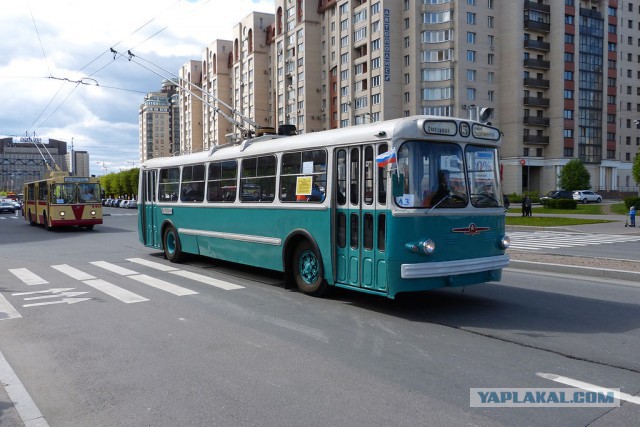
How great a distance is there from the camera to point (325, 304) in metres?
8.63

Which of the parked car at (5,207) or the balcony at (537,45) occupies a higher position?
the balcony at (537,45)

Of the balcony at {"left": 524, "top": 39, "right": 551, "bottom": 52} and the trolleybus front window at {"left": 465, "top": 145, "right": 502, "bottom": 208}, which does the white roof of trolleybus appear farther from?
the balcony at {"left": 524, "top": 39, "right": 551, "bottom": 52}

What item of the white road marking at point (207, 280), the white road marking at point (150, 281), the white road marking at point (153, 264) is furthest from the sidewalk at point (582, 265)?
the white road marking at point (153, 264)

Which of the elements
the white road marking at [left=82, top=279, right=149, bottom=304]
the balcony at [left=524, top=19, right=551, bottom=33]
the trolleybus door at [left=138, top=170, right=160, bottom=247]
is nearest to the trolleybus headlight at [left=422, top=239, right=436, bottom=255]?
the white road marking at [left=82, top=279, right=149, bottom=304]

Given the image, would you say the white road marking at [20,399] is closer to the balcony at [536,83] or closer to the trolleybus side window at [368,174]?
the trolleybus side window at [368,174]

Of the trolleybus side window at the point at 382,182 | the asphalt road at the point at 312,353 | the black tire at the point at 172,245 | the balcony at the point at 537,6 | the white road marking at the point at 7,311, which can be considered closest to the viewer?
the asphalt road at the point at 312,353

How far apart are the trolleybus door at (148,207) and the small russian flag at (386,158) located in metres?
9.26

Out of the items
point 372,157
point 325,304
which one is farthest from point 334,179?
point 325,304

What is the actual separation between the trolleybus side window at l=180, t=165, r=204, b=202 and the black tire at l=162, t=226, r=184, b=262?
3.47ft

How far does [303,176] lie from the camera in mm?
9227

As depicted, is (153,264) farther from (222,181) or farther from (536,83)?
(536,83)

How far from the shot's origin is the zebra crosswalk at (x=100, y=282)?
9.30 m

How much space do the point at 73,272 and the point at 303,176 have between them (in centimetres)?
656

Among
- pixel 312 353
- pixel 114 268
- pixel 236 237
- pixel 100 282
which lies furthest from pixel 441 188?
pixel 114 268
